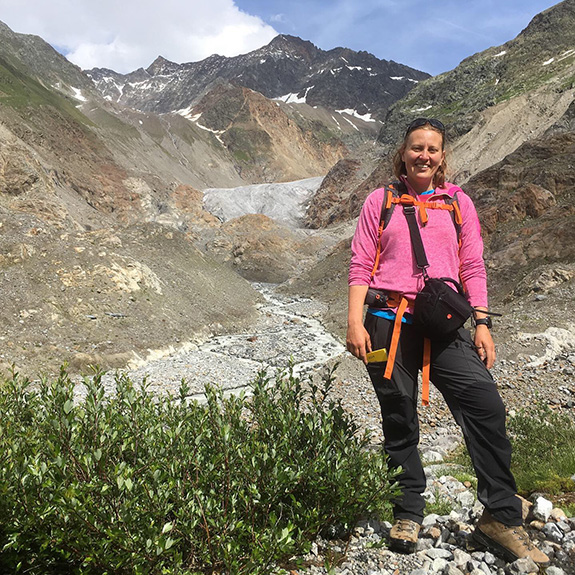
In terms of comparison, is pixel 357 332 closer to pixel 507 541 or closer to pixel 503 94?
pixel 507 541

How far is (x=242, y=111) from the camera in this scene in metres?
160

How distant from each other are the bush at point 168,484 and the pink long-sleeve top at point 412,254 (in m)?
1.33

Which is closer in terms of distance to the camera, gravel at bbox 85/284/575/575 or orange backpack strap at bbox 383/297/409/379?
gravel at bbox 85/284/575/575

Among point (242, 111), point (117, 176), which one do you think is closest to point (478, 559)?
point (117, 176)

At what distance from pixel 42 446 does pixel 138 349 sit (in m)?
16.7

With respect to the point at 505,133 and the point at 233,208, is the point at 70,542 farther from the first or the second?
the point at 233,208

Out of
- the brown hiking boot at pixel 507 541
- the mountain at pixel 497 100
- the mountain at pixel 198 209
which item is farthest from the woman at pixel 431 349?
the mountain at pixel 497 100

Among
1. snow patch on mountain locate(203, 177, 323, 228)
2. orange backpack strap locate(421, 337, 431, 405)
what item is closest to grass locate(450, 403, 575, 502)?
orange backpack strap locate(421, 337, 431, 405)

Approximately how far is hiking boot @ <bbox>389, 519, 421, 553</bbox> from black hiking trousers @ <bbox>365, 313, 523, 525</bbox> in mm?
66

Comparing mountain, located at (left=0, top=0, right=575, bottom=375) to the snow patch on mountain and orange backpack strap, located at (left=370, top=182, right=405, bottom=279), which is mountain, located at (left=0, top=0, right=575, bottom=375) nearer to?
the snow patch on mountain

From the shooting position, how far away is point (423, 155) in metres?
3.79

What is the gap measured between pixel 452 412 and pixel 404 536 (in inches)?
42.8

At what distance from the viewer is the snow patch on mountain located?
92875 millimetres

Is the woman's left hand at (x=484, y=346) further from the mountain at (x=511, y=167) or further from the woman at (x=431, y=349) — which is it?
the mountain at (x=511, y=167)
